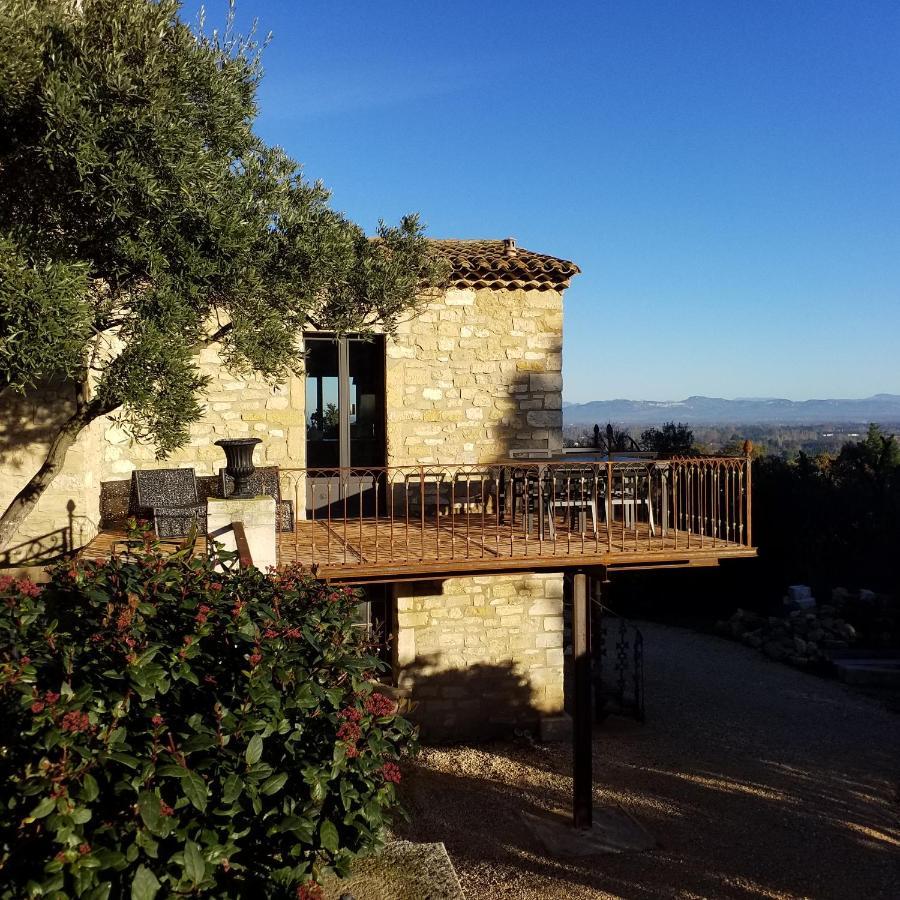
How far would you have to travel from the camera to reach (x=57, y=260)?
4.91 metres

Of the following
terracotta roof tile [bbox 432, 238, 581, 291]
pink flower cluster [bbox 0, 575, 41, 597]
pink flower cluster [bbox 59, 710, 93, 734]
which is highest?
terracotta roof tile [bbox 432, 238, 581, 291]

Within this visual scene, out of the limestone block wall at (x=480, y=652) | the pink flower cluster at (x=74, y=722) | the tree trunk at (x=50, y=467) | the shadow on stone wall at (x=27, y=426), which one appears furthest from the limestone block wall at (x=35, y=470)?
the pink flower cluster at (x=74, y=722)

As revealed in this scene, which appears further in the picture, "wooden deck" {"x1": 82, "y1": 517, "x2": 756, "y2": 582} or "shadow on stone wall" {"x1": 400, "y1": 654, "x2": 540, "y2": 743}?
"shadow on stone wall" {"x1": 400, "y1": 654, "x2": 540, "y2": 743}

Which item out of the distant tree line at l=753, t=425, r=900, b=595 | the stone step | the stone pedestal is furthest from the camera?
the distant tree line at l=753, t=425, r=900, b=595

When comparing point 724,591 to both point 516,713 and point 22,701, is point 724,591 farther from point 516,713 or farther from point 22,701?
point 22,701

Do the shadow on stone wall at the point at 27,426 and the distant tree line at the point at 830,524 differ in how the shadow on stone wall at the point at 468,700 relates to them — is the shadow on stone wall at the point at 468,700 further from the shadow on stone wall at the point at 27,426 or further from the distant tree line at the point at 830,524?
the distant tree line at the point at 830,524

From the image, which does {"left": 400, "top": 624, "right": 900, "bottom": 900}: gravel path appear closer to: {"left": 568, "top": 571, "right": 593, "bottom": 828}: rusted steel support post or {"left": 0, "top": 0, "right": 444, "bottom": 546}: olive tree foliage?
{"left": 568, "top": 571, "right": 593, "bottom": 828}: rusted steel support post

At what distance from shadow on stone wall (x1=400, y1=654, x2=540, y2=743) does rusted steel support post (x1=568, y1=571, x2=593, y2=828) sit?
2089 mm

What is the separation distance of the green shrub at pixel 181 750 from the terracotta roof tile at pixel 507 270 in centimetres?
677

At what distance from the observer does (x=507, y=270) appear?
943 centimetres

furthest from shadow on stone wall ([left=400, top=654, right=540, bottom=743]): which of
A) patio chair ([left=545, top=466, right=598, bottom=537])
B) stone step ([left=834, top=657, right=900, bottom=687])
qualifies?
stone step ([left=834, top=657, right=900, bottom=687])

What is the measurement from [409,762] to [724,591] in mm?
12042

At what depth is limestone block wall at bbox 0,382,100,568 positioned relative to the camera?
25.3ft

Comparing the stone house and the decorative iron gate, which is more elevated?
the stone house
